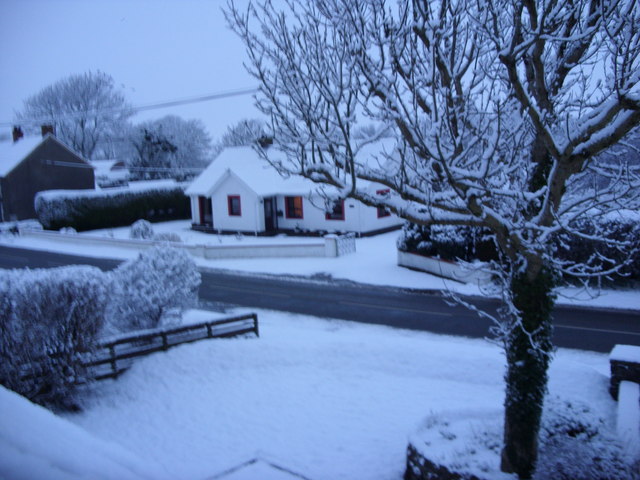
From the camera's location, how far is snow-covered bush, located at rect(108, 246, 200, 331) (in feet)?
41.8

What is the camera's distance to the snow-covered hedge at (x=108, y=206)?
123 ft

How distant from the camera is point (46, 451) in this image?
174cm

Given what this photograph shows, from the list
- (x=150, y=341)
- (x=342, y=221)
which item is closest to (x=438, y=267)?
(x=342, y=221)

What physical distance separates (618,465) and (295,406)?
18.2 ft

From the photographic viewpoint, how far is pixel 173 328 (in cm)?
1239

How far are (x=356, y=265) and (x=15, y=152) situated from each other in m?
34.6

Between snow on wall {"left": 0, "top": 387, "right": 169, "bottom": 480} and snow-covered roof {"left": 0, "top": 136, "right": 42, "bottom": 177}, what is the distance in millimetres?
45276

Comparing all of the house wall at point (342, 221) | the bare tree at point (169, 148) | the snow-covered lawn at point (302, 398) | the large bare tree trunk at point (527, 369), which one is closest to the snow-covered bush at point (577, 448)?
the large bare tree trunk at point (527, 369)

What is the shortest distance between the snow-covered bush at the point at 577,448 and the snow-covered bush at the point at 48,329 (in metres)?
8.68

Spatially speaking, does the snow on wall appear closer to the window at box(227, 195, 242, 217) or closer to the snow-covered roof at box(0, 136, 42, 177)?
the window at box(227, 195, 242, 217)

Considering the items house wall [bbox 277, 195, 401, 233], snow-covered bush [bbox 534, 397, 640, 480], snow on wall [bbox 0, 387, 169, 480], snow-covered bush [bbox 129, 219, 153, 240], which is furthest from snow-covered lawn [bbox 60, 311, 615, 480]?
snow-covered bush [bbox 129, 219, 153, 240]

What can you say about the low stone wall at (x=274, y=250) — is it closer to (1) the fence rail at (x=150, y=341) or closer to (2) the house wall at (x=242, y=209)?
(2) the house wall at (x=242, y=209)

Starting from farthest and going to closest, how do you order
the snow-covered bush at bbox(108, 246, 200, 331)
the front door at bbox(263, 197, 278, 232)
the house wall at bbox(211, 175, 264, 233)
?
the front door at bbox(263, 197, 278, 232)
the house wall at bbox(211, 175, 264, 233)
the snow-covered bush at bbox(108, 246, 200, 331)

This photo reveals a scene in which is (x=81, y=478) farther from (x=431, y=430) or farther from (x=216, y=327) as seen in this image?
(x=216, y=327)
